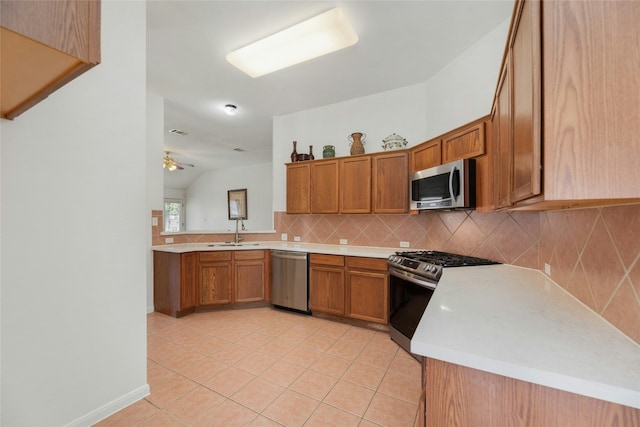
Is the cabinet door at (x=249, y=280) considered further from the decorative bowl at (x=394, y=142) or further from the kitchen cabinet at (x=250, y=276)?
the decorative bowl at (x=394, y=142)

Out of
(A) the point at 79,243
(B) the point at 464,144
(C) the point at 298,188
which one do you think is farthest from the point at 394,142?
(A) the point at 79,243

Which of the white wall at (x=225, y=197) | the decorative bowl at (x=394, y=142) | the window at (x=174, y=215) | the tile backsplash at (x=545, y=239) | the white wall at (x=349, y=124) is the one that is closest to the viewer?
the tile backsplash at (x=545, y=239)

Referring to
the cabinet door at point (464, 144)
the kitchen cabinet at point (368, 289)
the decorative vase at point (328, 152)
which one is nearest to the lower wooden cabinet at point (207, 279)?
the kitchen cabinet at point (368, 289)

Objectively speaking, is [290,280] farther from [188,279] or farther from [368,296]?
[188,279]

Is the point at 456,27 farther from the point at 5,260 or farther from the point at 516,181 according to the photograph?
the point at 5,260

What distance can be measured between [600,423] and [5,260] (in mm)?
2282

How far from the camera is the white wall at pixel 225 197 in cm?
725

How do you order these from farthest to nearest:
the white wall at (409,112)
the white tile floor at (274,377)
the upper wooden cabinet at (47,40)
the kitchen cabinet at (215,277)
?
the kitchen cabinet at (215,277)
the white wall at (409,112)
the white tile floor at (274,377)
the upper wooden cabinet at (47,40)

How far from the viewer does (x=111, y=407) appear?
60.4 inches

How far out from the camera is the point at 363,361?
2.14 meters

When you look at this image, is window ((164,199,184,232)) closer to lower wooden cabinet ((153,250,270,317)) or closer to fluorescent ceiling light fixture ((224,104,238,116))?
fluorescent ceiling light fixture ((224,104,238,116))

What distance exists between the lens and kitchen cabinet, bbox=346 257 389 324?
2.68 meters

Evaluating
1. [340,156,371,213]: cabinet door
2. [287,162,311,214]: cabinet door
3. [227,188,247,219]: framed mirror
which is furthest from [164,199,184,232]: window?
[340,156,371,213]: cabinet door

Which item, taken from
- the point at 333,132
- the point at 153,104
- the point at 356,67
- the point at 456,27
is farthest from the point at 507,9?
the point at 153,104
